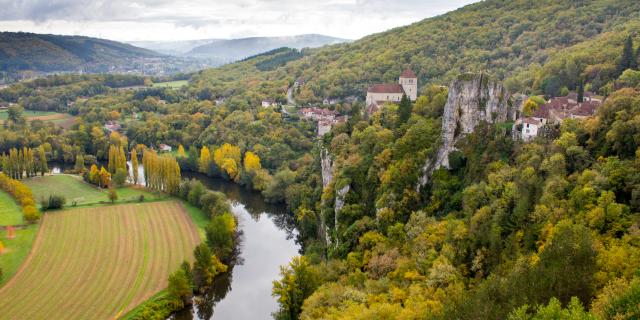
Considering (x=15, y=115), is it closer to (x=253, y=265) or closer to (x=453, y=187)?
(x=253, y=265)

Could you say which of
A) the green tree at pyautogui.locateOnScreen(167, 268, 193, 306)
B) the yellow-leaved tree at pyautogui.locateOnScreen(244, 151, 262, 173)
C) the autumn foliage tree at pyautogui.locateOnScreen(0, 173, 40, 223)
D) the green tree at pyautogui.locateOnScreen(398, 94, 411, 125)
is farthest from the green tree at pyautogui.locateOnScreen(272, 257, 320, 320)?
the yellow-leaved tree at pyautogui.locateOnScreen(244, 151, 262, 173)

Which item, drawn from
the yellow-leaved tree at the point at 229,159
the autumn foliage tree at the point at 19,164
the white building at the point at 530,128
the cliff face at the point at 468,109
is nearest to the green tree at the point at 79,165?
the autumn foliage tree at the point at 19,164

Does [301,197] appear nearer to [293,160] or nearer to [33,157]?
[293,160]

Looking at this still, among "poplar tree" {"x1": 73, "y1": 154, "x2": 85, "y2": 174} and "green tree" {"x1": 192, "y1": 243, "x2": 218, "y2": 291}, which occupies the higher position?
"poplar tree" {"x1": 73, "y1": 154, "x2": 85, "y2": 174}

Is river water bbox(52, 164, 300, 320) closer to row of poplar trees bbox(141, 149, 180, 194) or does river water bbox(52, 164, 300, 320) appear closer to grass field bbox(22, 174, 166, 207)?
row of poplar trees bbox(141, 149, 180, 194)

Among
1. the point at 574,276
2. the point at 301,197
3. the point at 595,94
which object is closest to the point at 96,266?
the point at 301,197

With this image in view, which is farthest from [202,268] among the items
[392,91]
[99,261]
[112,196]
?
[392,91]
